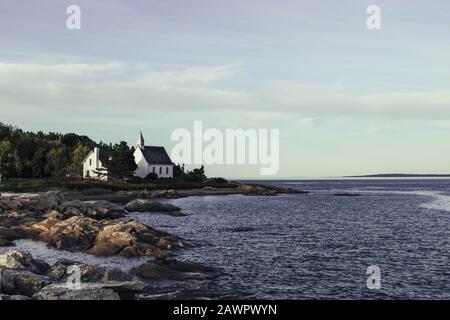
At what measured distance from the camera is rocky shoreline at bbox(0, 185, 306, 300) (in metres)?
24.8

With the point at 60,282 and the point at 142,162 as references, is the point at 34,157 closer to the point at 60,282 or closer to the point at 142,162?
the point at 142,162

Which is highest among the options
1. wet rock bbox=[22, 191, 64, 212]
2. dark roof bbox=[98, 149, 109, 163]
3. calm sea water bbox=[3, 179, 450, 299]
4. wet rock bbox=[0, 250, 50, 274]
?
dark roof bbox=[98, 149, 109, 163]

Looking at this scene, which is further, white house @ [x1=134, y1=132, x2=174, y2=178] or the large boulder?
white house @ [x1=134, y1=132, x2=174, y2=178]

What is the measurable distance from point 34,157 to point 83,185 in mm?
32638

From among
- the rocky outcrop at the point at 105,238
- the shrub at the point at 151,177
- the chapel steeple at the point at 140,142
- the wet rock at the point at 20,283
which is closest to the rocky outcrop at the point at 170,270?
the rocky outcrop at the point at 105,238

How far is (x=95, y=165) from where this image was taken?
126375 millimetres

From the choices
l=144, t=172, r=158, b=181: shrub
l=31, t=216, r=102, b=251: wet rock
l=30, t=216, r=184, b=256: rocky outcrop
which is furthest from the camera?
l=144, t=172, r=158, b=181: shrub

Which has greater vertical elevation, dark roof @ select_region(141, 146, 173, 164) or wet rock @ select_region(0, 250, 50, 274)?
dark roof @ select_region(141, 146, 173, 164)

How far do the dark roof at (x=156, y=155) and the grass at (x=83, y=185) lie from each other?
6676 millimetres

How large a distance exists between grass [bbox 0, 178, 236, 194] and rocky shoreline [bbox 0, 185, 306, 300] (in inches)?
1102

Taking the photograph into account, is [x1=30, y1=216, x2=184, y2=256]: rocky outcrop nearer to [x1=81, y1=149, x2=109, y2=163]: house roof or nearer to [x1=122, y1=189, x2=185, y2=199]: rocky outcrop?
[x1=122, y1=189, x2=185, y2=199]: rocky outcrop

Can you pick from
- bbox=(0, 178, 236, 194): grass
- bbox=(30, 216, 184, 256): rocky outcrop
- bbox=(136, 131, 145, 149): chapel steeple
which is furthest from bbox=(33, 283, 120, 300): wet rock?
bbox=(136, 131, 145, 149): chapel steeple
